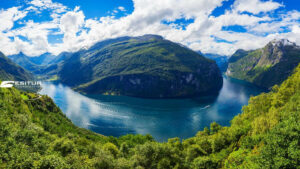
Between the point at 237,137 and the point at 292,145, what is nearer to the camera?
the point at 292,145

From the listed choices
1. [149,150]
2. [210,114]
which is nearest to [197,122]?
[210,114]

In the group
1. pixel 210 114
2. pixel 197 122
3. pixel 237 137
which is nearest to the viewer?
pixel 237 137

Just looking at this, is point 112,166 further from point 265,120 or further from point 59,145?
point 265,120

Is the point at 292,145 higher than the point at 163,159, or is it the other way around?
the point at 292,145

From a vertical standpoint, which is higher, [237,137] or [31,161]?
[31,161]

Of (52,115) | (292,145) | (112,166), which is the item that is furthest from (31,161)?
(52,115)

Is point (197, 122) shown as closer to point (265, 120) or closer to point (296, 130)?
point (265, 120)

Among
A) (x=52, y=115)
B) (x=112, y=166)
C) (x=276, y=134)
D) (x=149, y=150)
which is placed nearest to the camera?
(x=276, y=134)

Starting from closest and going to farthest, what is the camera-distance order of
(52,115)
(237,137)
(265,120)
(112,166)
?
(112,166) < (265,120) < (237,137) < (52,115)

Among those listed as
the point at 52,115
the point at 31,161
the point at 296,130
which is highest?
the point at 296,130
